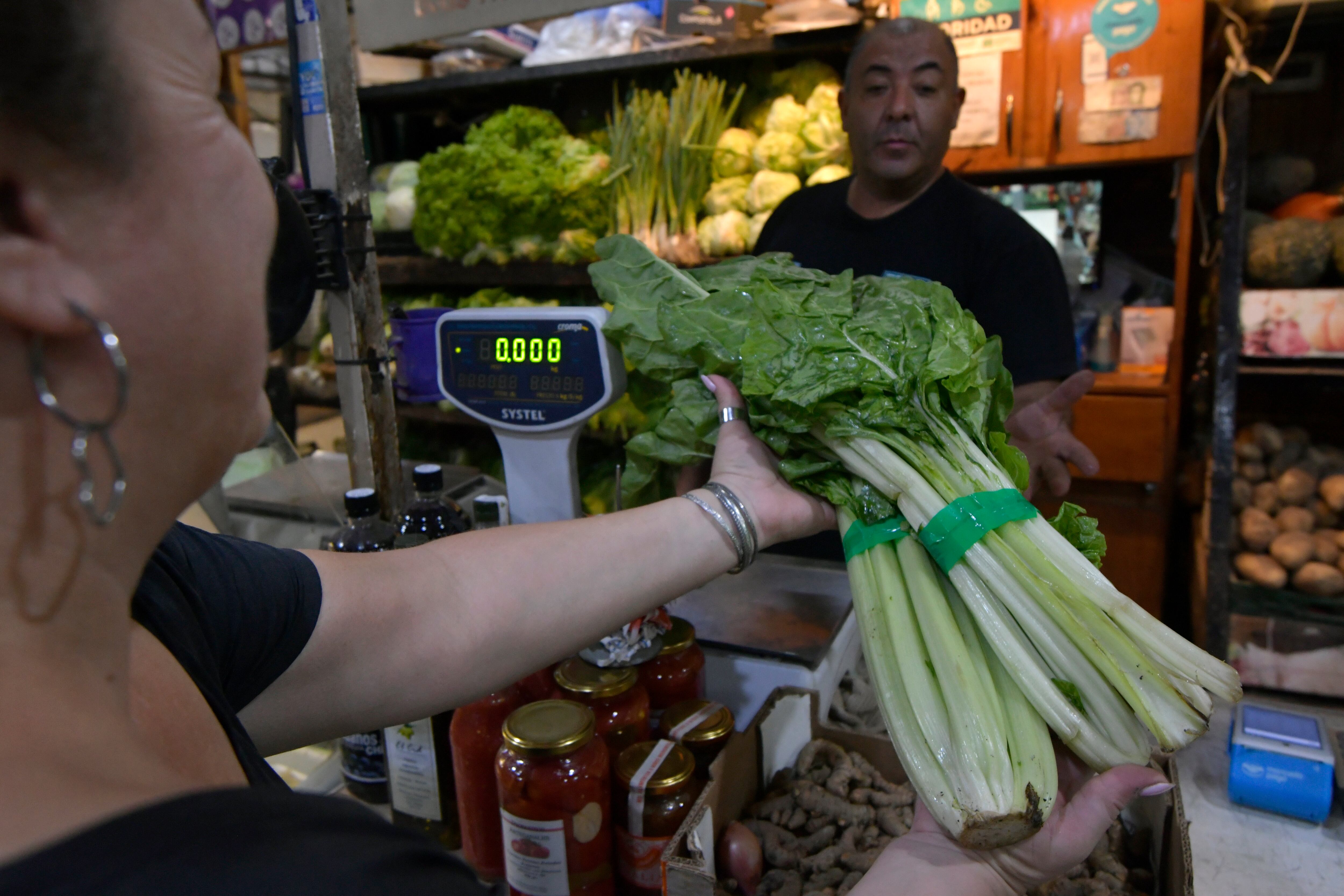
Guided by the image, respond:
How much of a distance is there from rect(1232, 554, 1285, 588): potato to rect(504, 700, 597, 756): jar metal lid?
2447mm

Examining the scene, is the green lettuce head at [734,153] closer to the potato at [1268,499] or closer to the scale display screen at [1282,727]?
the potato at [1268,499]

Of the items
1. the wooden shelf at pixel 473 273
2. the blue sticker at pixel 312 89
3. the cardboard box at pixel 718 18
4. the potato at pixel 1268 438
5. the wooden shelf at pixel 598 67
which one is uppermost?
the cardboard box at pixel 718 18

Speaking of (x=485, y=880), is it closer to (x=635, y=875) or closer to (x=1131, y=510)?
(x=635, y=875)

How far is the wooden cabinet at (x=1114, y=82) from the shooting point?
317 cm

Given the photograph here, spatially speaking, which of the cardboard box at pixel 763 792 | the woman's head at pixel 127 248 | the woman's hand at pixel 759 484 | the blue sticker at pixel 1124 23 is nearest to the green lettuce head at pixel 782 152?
the blue sticker at pixel 1124 23

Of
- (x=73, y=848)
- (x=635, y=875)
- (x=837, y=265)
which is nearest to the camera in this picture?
(x=73, y=848)

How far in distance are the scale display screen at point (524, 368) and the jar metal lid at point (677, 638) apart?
15.2 inches

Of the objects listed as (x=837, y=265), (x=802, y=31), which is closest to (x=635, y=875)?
(x=837, y=265)

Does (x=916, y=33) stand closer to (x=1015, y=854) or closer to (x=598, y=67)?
(x=598, y=67)

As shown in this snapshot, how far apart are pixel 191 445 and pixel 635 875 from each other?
2.81 ft

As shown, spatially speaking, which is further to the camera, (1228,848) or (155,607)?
(1228,848)

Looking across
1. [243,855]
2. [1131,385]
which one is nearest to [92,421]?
[243,855]

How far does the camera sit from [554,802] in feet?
3.51

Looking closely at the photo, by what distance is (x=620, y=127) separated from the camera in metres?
3.74
